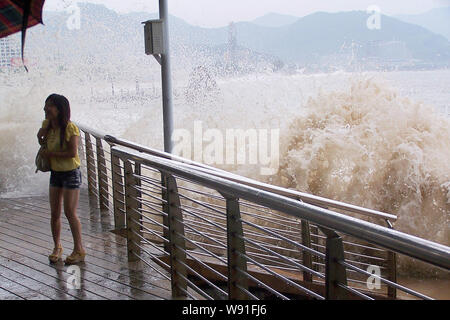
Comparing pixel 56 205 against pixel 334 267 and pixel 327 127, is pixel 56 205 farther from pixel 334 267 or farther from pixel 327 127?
pixel 327 127

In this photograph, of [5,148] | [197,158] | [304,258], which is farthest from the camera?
[197,158]

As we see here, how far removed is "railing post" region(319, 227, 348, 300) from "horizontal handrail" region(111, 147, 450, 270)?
8 cm

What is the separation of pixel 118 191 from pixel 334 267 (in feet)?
8.84

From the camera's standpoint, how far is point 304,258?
4.35 meters

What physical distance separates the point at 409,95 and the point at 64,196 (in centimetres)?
979

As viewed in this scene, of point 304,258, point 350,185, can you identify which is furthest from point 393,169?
point 304,258

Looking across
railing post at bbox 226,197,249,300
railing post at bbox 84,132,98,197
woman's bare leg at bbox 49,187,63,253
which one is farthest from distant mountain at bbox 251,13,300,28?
railing post at bbox 226,197,249,300

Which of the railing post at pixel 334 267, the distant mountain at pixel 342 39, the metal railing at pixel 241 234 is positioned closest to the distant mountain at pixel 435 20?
the distant mountain at pixel 342 39

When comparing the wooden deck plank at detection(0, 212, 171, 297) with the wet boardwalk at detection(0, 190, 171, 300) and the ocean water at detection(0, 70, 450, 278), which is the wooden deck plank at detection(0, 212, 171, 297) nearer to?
the wet boardwalk at detection(0, 190, 171, 300)

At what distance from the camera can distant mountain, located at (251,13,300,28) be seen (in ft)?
57.6

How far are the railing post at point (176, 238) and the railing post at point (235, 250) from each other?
531mm

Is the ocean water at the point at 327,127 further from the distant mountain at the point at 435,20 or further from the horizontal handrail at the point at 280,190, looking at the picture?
the horizontal handrail at the point at 280,190

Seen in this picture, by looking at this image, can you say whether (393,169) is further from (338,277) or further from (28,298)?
(338,277)

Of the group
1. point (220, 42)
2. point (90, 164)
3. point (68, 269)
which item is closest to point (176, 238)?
point (68, 269)
